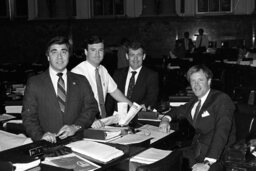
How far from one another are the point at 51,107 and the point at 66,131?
0.31 metres

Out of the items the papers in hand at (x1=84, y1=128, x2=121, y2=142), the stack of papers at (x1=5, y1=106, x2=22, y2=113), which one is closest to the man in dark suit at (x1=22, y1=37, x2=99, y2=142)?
the papers in hand at (x1=84, y1=128, x2=121, y2=142)

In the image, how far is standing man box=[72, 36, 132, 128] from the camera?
3.92 metres

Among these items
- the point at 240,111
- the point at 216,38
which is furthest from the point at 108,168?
the point at 216,38

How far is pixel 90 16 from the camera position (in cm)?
1569

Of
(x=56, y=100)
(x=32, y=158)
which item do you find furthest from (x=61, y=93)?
(x=32, y=158)

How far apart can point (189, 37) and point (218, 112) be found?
39.2ft

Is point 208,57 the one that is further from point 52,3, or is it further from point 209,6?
point 52,3

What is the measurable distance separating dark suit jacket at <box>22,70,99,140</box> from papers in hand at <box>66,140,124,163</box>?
0.50 meters

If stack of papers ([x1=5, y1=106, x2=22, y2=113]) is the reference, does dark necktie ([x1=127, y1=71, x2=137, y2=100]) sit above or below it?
above

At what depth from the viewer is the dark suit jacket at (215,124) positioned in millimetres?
2998

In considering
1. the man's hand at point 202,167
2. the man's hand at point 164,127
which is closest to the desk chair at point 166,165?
the man's hand at point 202,167

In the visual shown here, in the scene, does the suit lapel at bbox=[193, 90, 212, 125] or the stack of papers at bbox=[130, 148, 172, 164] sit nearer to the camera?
the stack of papers at bbox=[130, 148, 172, 164]

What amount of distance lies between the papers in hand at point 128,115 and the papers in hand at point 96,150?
70cm

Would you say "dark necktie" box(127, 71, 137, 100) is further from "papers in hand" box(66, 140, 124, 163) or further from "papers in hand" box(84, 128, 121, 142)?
"papers in hand" box(66, 140, 124, 163)
